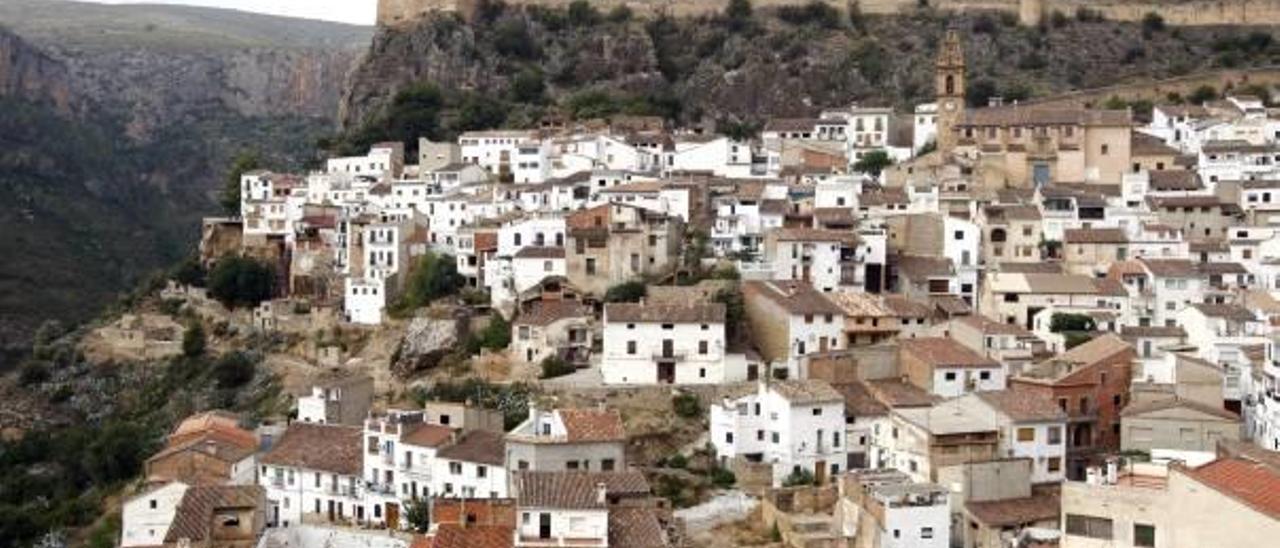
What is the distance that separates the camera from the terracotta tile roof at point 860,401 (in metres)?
38.1

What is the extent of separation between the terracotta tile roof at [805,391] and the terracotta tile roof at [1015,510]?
5446 mm

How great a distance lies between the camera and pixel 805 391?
38.1m

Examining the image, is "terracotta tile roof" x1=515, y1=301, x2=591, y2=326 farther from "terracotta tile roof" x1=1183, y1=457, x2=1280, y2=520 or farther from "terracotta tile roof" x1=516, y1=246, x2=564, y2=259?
"terracotta tile roof" x1=1183, y1=457, x2=1280, y2=520

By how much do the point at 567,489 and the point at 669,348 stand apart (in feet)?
35.2

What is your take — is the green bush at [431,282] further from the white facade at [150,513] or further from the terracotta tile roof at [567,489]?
the terracotta tile roof at [567,489]

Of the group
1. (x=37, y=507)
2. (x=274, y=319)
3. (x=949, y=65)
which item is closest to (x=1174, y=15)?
(x=949, y=65)

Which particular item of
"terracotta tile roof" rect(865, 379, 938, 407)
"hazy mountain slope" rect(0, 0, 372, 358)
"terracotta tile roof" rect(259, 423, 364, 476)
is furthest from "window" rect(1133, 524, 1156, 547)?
"hazy mountain slope" rect(0, 0, 372, 358)

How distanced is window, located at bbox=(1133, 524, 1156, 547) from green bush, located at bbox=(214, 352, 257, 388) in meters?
32.1

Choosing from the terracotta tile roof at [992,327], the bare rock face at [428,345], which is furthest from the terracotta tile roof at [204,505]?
the terracotta tile roof at [992,327]

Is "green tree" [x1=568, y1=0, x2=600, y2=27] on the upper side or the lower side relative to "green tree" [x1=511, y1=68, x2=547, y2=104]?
upper

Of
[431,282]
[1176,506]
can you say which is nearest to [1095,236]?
[431,282]

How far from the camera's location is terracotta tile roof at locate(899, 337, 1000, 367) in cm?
3959

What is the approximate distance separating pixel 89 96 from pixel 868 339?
91679 millimetres

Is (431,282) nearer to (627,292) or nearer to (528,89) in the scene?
(627,292)
